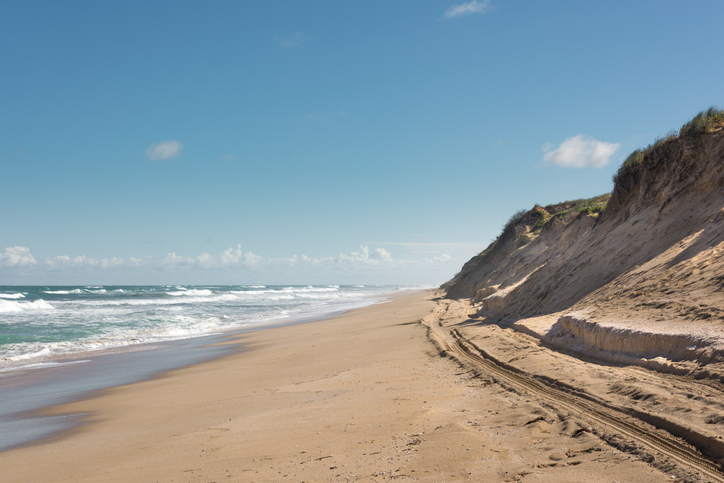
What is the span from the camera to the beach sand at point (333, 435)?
11.4 feet

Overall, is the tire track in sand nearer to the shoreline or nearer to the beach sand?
Answer: the beach sand

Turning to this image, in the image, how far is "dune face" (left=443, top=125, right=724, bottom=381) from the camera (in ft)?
18.4

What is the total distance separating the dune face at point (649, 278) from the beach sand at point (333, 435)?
1.99m

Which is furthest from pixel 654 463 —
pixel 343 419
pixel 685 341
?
Result: pixel 343 419

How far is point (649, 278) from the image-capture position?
8.31 metres

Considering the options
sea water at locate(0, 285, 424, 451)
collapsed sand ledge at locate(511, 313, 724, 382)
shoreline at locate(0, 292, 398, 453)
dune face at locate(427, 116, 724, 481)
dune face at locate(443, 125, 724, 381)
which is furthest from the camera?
sea water at locate(0, 285, 424, 451)

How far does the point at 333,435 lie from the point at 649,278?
23.2ft

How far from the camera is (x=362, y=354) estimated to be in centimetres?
1030

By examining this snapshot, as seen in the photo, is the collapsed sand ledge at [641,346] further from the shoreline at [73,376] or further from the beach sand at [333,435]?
the shoreline at [73,376]

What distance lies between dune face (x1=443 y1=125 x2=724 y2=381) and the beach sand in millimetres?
1994

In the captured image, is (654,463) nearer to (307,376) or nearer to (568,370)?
(568,370)

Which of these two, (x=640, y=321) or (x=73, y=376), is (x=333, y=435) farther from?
(x=73, y=376)

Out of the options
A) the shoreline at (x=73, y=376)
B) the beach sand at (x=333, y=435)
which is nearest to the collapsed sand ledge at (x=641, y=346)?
the beach sand at (x=333, y=435)

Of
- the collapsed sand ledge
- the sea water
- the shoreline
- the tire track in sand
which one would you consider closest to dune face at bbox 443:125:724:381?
the collapsed sand ledge
